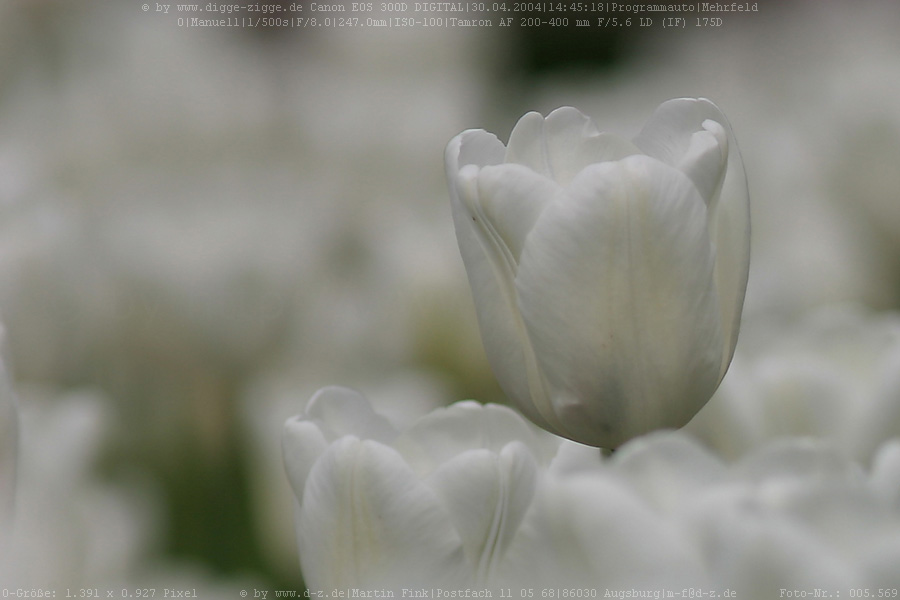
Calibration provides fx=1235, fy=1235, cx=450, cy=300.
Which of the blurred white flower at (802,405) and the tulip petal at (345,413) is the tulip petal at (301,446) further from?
the blurred white flower at (802,405)

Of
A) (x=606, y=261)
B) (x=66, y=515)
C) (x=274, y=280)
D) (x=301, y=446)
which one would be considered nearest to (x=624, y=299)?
(x=606, y=261)

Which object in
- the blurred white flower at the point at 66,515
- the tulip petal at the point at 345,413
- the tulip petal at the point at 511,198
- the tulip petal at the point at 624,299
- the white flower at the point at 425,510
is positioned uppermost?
the tulip petal at the point at 511,198

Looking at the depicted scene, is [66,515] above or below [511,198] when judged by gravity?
below

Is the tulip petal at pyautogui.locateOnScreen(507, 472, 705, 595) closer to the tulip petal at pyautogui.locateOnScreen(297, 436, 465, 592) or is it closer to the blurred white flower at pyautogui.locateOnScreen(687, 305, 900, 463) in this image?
the tulip petal at pyautogui.locateOnScreen(297, 436, 465, 592)

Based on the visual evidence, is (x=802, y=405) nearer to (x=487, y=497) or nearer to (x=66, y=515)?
(x=487, y=497)

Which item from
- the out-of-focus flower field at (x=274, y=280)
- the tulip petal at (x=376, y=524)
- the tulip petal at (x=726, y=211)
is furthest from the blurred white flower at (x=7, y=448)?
the tulip petal at (x=726, y=211)

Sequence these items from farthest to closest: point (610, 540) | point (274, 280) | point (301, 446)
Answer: point (274, 280)
point (301, 446)
point (610, 540)
